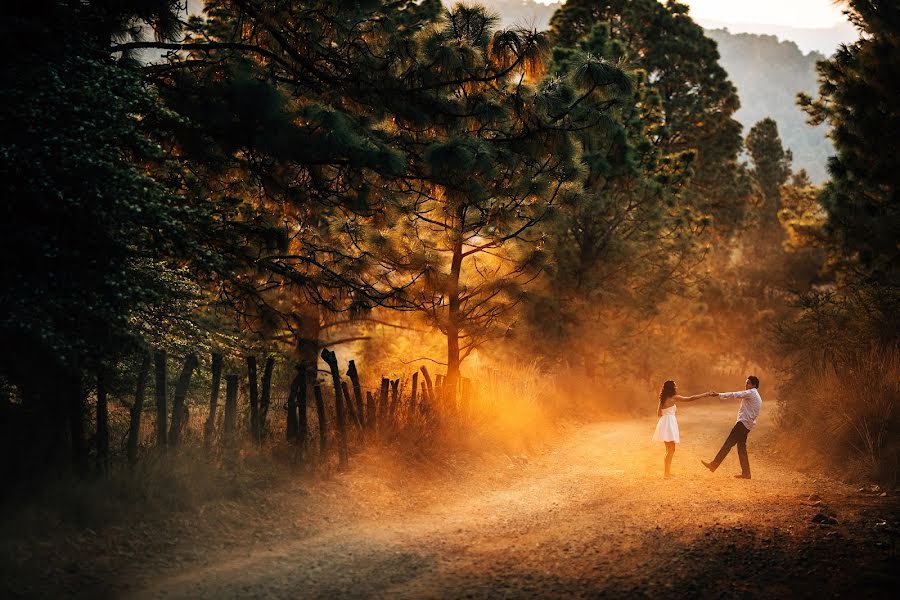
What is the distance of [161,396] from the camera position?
6715 mm

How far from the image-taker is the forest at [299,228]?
18.3 feet

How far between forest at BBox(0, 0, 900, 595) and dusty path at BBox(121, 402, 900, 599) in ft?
3.69

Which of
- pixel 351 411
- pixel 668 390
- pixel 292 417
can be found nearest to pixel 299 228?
pixel 351 411

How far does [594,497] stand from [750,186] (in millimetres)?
23877

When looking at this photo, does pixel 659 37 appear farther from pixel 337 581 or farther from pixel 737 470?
pixel 337 581

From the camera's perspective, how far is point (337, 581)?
16.0 feet

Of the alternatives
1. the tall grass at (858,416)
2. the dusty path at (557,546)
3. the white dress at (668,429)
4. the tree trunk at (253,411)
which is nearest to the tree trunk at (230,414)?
the tree trunk at (253,411)

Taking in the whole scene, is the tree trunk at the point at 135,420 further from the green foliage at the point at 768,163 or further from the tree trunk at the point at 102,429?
the green foliage at the point at 768,163

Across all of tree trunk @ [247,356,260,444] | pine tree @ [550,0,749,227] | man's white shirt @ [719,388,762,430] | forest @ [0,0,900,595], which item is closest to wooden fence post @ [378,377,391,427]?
forest @ [0,0,900,595]

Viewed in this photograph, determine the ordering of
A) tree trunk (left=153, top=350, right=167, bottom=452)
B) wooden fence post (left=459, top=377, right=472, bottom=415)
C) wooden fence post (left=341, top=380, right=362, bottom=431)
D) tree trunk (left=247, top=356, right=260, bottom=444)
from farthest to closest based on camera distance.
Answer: wooden fence post (left=459, top=377, right=472, bottom=415), wooden fence post (left=341, top=380, right=362, bottom=431), tree trunk (left=247, top=356, right=260, bottom=444), tree trunk (left=153, top=350, right=167, bottom=452)

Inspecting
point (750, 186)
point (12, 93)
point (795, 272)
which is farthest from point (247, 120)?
point (795, 272)

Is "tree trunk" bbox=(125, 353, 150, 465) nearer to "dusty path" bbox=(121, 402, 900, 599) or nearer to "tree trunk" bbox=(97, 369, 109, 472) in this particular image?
"tree trunk" bbox=(97, 369, 109, 472)

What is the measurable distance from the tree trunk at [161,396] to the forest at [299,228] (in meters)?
0.03

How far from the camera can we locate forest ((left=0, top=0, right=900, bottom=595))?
5566mm
